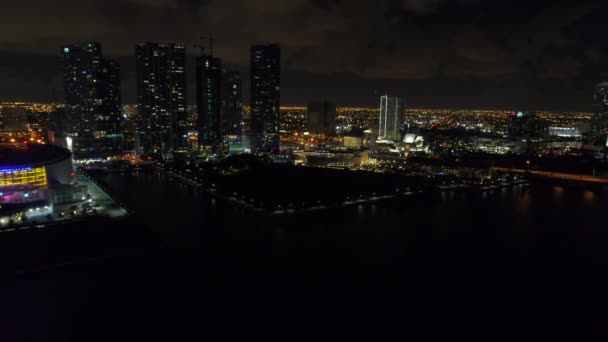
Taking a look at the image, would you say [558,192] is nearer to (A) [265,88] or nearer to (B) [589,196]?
(B) [589,196]

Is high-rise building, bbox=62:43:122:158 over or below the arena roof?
over

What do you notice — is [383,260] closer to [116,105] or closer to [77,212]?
[77,212]

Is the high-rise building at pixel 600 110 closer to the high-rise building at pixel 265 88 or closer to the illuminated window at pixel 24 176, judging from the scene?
the high-rise building at pixel 265 88

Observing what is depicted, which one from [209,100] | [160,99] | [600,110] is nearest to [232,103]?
[209,100]

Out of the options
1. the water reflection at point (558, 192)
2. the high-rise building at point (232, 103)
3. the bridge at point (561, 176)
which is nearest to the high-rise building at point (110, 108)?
the high-rise building at point (232, 103)

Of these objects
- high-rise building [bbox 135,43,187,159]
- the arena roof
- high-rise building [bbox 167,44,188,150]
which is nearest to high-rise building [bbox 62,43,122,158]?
high-rise building [bbox 135,43,187,159]

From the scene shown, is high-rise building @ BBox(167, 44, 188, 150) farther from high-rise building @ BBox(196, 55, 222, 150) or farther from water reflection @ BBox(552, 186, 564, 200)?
water reflection @ BBox(552, 186, 564, 200)

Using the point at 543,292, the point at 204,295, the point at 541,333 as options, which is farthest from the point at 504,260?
the point at 204,295
